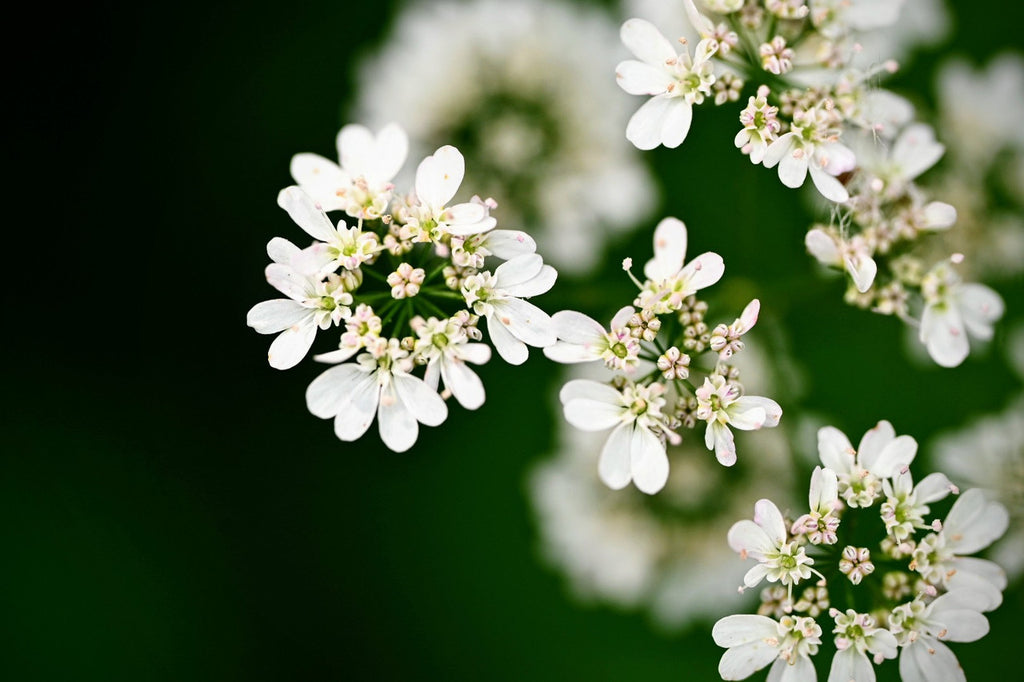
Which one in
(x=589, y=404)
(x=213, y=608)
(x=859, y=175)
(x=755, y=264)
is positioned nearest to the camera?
(x=589, y=404)

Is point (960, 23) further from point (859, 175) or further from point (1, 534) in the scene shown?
point (1, 534)

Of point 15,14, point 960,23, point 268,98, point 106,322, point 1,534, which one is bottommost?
point 1,534

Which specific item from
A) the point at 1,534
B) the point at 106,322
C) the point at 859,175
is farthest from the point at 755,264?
the point at 1,534

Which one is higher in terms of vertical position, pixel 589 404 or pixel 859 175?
pixel 859 175

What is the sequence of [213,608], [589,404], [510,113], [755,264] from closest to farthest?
[589,404] → [755,264] → [510,113] → [213,608]

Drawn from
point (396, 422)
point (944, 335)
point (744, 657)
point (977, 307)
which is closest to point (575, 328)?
point (396, 422)

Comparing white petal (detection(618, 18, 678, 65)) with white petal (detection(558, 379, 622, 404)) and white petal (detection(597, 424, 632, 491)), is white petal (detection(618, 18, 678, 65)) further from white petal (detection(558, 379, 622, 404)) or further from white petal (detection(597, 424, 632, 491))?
white petal (detection(597, 424, 632, 491))

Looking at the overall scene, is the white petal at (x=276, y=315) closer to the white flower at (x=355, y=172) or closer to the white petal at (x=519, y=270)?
the white flower at (x=355, y=172)
